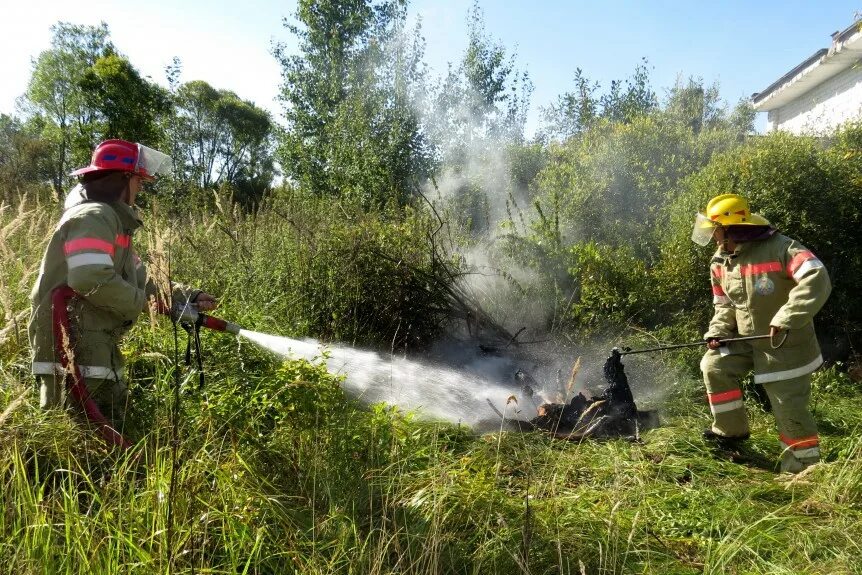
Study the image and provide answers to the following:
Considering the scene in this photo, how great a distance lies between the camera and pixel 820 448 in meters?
4.59

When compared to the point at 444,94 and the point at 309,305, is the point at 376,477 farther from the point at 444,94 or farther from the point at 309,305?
the point at 444,94

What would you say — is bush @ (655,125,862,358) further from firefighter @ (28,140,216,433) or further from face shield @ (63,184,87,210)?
face shield @ (63,184,87,210)

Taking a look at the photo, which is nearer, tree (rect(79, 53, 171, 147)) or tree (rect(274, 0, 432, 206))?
tree (rect(274, 0, 432, 206))

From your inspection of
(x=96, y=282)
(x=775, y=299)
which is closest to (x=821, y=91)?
(x=775, y=299)

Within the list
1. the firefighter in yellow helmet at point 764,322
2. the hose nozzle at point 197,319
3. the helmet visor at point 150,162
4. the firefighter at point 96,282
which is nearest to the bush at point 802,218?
the firefighter in yellow helmet at point 764,322

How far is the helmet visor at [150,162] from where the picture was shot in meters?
3.25

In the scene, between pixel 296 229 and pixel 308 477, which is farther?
pixel 296 229

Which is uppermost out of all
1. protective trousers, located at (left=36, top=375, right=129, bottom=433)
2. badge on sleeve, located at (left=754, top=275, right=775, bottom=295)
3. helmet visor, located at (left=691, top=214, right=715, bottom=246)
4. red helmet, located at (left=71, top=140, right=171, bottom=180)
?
red helmet, located at (left=71, top=140, right=171, bottom=180)

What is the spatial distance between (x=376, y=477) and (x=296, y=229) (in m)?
3.67

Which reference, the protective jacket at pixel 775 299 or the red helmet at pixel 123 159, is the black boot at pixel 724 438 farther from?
the red helmet at pixel 123 159

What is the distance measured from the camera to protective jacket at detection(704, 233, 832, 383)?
420 cm

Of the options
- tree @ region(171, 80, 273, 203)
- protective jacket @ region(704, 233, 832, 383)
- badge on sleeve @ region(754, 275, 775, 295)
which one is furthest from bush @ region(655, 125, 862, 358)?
tree @ region(171, 80, 273, 203)

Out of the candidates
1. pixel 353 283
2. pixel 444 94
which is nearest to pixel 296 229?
pixel 353 283

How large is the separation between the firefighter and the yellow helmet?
4.20 meters
